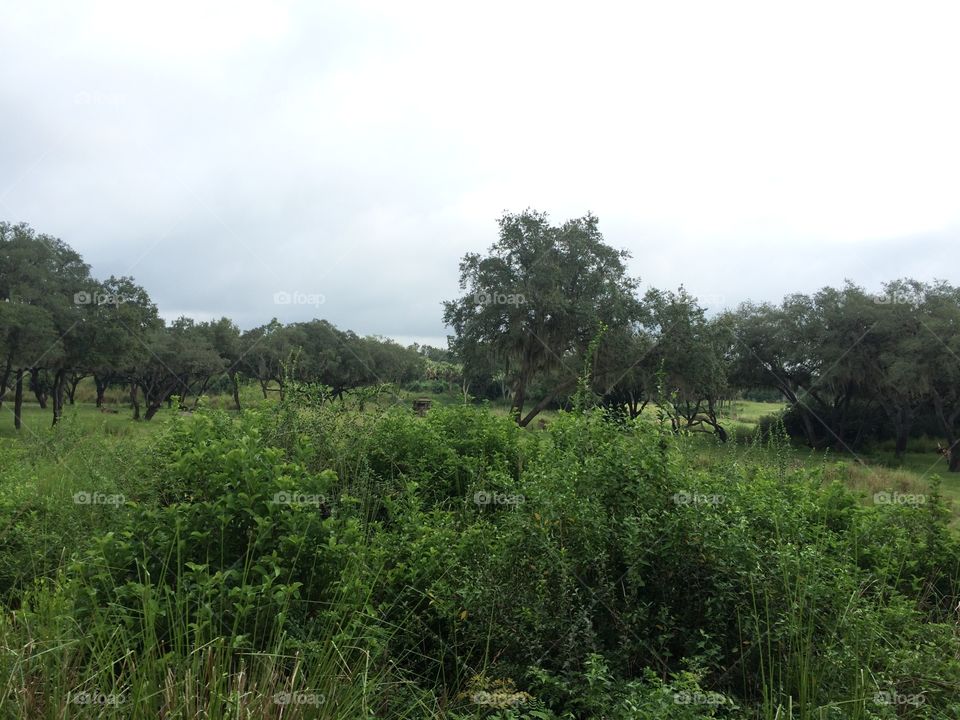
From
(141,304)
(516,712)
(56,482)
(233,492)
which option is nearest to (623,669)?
(516,712)

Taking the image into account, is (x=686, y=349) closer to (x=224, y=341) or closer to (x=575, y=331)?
(x=575, y=331)

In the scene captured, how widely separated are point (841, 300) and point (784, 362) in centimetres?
406

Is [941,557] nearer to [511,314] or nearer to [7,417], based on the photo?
[511,314]

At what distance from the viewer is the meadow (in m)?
3.88

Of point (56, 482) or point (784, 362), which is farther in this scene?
point (784, 362)

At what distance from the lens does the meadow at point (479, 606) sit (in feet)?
12.7

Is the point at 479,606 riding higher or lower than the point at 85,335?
lower

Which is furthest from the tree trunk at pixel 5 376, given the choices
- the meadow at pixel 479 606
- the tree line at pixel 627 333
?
the meadow at pixel 479 606

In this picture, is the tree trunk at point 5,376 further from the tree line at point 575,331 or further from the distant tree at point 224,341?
the distant tree at point 224,341

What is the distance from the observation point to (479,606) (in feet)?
16.0

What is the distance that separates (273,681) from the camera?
3852 millimetres

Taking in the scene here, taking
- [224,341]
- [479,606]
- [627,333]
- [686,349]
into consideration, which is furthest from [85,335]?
[479,606]

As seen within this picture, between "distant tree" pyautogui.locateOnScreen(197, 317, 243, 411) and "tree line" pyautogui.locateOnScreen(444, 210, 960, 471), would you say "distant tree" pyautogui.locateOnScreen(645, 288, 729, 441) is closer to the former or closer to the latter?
"tree line" pyautogui.locateOnScreen(444, 210, 960, 471)

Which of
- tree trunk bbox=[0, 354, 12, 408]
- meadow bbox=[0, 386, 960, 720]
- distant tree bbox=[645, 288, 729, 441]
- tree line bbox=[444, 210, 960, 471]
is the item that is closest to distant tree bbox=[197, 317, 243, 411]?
tree trunk bbox=[0, 354, 12, 408]
